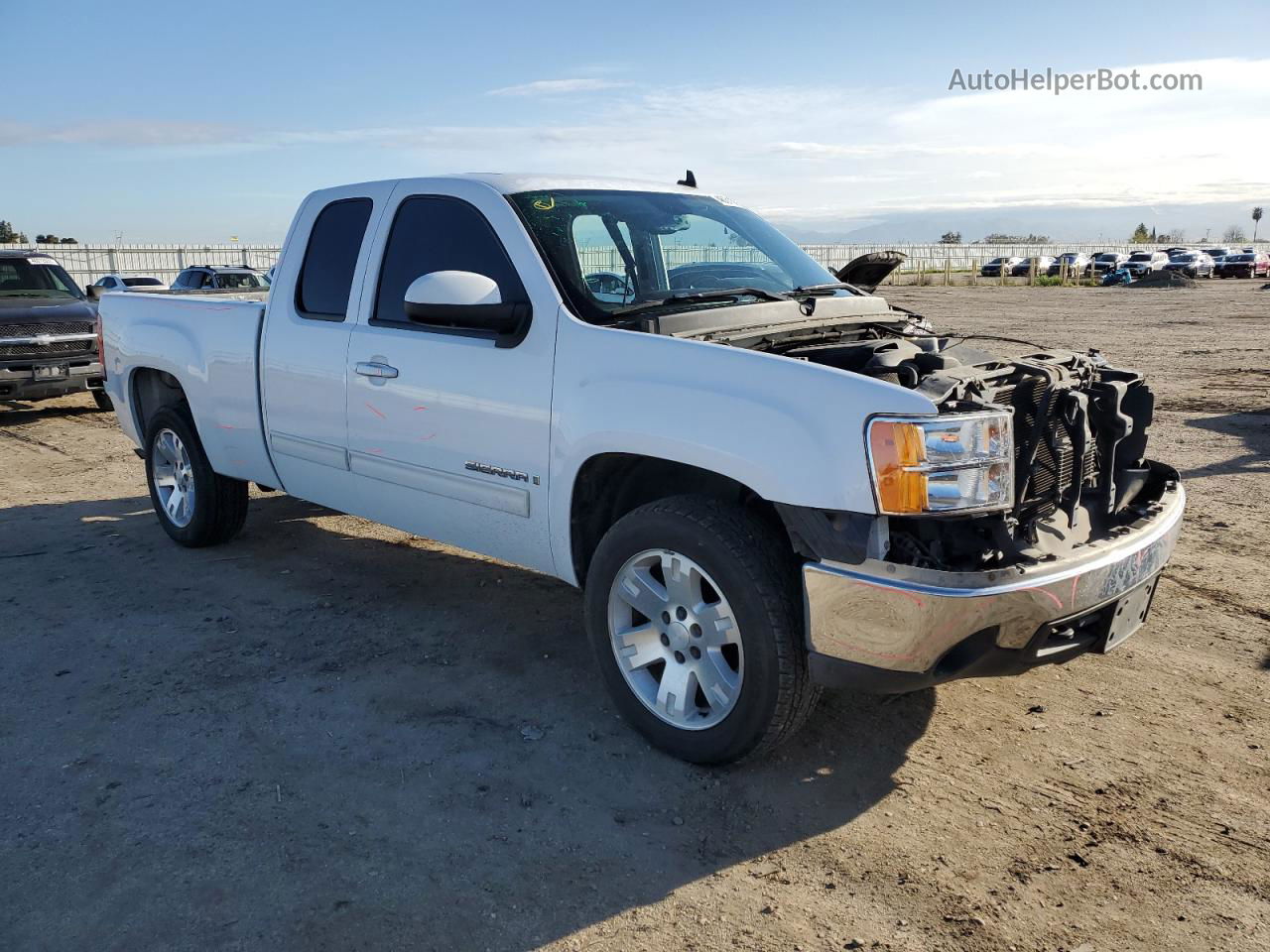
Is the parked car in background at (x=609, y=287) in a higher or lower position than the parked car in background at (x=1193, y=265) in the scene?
higher

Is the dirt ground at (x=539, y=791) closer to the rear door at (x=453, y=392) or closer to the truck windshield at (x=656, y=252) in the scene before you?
the rear door at (x=453, y=392)

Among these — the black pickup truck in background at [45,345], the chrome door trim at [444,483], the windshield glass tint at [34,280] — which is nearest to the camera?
the chrome door trim at [444,483]

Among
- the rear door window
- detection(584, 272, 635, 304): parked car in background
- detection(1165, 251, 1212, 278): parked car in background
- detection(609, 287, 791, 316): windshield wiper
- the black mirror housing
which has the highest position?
the rear door window

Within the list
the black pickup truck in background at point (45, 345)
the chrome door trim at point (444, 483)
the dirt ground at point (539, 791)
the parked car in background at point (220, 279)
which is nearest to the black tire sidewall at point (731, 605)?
the dirt ground at point (539, 791)

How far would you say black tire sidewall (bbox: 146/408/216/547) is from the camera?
6137mm

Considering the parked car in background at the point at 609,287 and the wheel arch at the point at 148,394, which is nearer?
the parked car in background at the point at 609,287

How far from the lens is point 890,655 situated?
3139 mm

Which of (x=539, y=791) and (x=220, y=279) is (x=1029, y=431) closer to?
(x=539, y=791)

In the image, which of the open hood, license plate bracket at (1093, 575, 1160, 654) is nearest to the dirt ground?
license plate bracket at (1093, 575, 1160, 654)

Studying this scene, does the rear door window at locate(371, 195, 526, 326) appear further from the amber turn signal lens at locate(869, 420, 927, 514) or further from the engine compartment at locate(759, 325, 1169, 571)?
the amber turn signal lens at locate(869, 420, 927, 514)

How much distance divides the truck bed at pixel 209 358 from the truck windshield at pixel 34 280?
6770mm

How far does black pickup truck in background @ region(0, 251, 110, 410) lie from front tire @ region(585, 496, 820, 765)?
9.18m

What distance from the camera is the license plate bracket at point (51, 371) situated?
36.6 ft

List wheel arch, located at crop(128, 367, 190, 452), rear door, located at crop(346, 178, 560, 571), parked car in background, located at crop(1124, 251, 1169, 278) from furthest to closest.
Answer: parked car in background, located at crop(1124, 251, 1169, 278)
wheel arch, located at crop(128, 367, 190, 452)
rear door, located at crop(346, 178, 560, 571)
